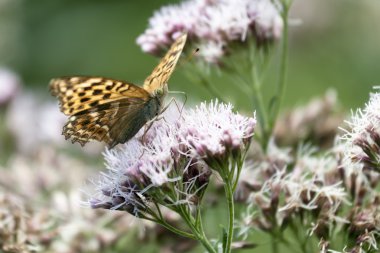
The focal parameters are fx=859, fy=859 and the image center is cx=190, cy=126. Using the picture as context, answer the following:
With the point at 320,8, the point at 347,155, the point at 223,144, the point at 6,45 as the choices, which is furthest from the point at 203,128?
the point at 6,45

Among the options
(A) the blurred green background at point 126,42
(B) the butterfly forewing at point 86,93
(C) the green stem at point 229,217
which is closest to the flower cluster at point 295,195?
(C) the green stem at point 229,217

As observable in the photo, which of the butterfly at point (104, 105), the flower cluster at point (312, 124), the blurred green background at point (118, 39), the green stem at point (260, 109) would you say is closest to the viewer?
the butterfly at point (104, 105)

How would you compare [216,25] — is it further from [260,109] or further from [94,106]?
[94,106]

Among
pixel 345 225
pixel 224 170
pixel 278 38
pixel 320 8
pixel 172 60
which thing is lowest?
pixel 345 225

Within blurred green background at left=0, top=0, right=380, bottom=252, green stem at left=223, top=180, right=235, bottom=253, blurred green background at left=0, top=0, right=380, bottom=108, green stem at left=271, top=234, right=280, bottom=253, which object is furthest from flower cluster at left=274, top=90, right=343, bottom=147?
blurred green background at left=0, top=0, right=380, bottom=108

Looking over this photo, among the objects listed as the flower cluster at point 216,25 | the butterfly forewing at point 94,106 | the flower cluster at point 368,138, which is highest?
the flower cluster at point 216,25

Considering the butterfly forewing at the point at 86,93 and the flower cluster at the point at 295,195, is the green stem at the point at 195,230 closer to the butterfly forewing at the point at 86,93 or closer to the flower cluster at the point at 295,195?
the flower cluster at the point at 295,195

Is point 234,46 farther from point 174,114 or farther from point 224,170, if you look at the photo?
point 224,170
